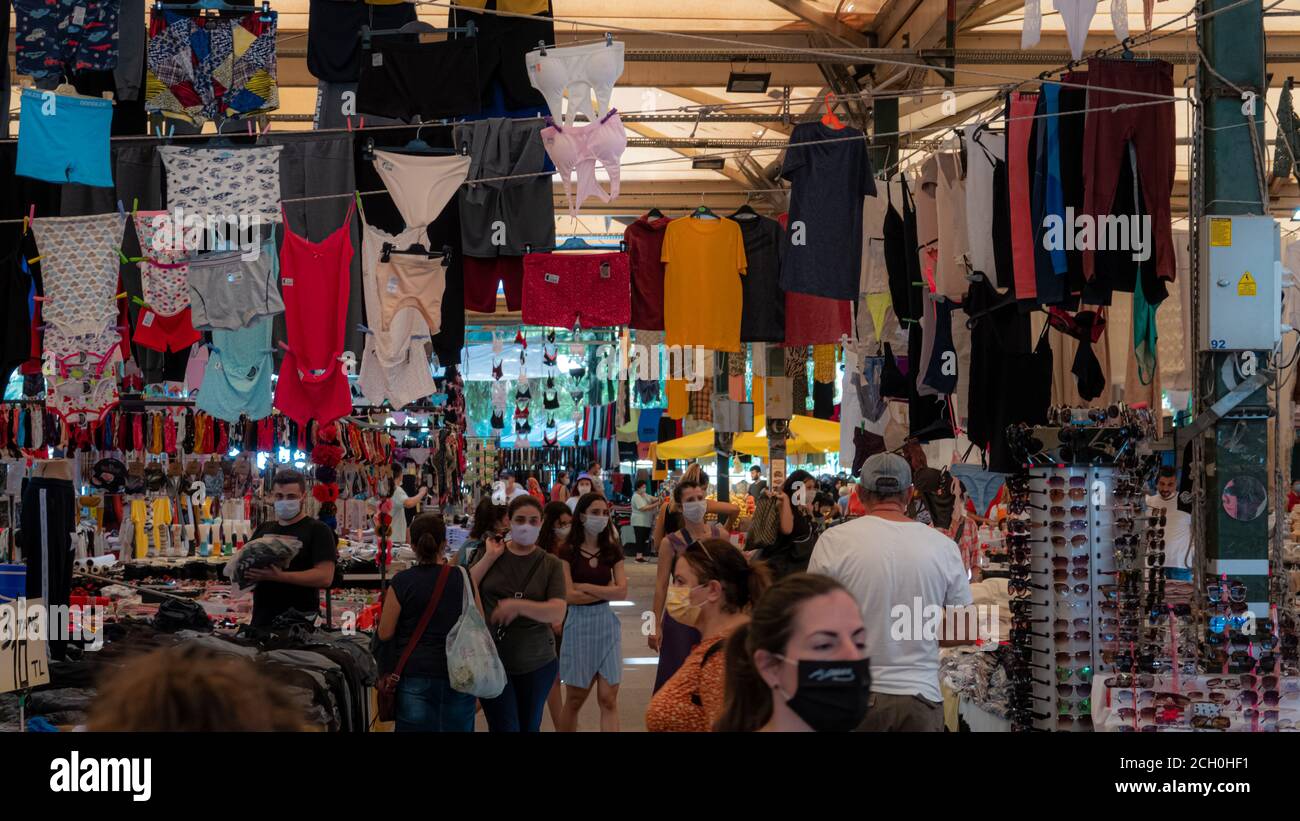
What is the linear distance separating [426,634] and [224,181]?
2.86 m

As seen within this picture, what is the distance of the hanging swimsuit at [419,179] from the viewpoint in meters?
7.41

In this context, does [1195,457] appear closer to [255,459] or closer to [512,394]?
[255,459]

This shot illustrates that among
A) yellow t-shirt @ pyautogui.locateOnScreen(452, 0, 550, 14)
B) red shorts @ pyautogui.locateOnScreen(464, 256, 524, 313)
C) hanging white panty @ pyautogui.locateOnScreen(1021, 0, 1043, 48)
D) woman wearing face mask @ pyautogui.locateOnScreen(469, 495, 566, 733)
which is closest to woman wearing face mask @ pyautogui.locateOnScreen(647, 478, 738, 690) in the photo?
woman wearing face mask @ pyautogui.locateOnScreen(469, 495, 566, 733)

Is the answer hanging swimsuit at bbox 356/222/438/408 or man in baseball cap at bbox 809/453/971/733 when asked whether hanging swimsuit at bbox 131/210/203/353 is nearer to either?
hanging swimsuit at bbox 356/222/438/408

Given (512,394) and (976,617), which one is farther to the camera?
(512,394)

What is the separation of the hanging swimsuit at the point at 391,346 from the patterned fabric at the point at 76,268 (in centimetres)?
136

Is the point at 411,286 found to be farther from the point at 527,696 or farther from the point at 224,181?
the point at 527,696

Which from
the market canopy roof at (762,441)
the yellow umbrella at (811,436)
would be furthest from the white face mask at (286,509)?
the yellow umbrella at (811,436)

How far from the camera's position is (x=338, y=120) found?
793 centimetres
